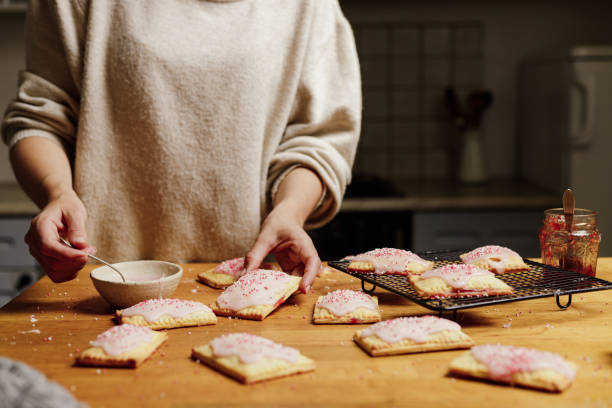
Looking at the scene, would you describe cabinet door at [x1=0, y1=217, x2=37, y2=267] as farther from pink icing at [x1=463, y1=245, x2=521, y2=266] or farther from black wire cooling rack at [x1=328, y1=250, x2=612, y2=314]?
pink icing at [x1=463, y1=245, x2=521, y2=266]

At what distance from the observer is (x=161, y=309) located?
1.00 meters

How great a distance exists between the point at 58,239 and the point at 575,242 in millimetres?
946

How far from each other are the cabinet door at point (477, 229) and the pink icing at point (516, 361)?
183 centimetres

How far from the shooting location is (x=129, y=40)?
4.73 feet

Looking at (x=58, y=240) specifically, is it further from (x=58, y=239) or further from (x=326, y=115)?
(x=326, y=115)

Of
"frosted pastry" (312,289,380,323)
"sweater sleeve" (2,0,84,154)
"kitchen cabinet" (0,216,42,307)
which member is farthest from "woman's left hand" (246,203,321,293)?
"kitchen cabinet" (0,216,42,307)

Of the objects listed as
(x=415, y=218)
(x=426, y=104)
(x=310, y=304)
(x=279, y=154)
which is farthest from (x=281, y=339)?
(x=426, y=104)

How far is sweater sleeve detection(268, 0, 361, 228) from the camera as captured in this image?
1.52 metres

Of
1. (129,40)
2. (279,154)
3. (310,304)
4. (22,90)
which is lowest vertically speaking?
(310,304)

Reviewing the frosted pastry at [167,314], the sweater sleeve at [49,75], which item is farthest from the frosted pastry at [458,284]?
the sweater sleeve at [49,75]

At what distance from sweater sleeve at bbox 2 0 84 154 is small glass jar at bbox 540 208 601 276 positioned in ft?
3.63

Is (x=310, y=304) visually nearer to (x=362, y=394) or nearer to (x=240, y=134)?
(x=362, y=394)

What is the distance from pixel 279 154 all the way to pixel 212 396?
0.86 meters

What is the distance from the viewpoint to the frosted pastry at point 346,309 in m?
1.01
